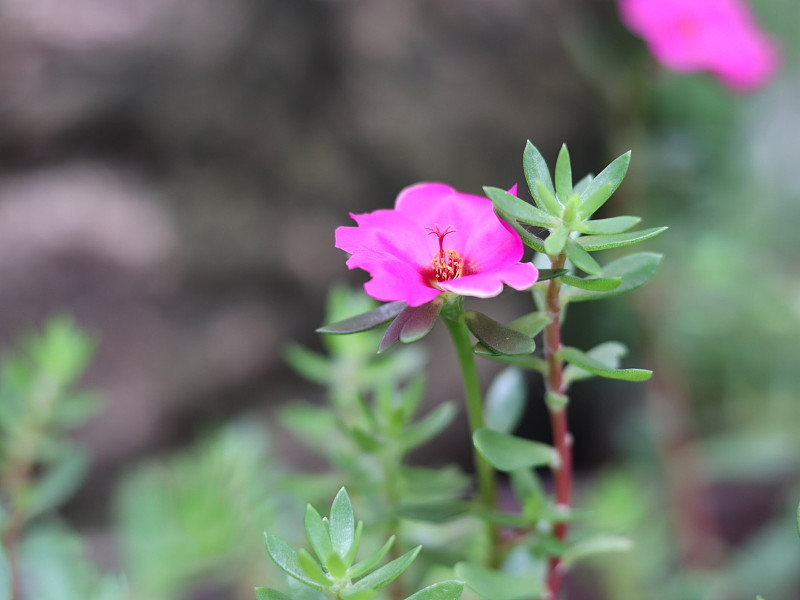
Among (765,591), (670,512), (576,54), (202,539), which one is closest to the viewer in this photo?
(202,539)

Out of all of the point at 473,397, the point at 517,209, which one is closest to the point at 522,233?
the point at 517,209

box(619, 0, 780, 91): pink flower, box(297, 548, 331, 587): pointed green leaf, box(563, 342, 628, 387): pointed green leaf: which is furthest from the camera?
box(619, 0, 780, 91): pink flower

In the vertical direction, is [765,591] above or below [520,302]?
below

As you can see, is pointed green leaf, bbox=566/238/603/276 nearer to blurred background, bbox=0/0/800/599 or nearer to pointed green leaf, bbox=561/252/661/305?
pointed green leaf, bbox=561/252/661/305

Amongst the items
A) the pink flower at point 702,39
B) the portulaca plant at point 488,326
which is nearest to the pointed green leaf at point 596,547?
the portulaca plant at point 488,326

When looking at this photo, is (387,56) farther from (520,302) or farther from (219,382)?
(219,382)

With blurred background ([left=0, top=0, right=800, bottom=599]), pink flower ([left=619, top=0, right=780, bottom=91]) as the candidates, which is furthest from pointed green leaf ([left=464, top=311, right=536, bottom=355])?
pink flower ([left=619, top=0, right=780, bottom=91])

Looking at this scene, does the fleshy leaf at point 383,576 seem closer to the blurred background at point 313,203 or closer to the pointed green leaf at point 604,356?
the pointed green leaf at point 604,356

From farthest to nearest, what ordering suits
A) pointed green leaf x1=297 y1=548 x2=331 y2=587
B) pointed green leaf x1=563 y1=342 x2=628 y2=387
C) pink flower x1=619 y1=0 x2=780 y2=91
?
pink flower x1=619 y1=0 x2=780 y2=91, pointed green leaf x1=563 y1=342 x2=628 y2=387, pointed green leaf x1=297 y1=548 x2=331 y2=587

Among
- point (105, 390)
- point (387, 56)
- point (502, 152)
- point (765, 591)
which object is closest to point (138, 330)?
point (105, 390)
